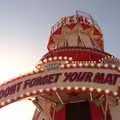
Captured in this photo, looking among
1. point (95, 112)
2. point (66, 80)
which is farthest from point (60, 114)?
point (66, 80)

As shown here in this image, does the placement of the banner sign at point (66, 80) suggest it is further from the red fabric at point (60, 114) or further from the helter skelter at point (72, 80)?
the red fabric at point (60, 114)

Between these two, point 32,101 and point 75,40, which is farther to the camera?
point 75,40

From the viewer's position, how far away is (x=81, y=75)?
19.0 m

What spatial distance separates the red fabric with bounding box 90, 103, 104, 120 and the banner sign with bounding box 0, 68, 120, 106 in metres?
4.57

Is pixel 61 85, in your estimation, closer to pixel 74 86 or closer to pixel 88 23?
pixel 74 86

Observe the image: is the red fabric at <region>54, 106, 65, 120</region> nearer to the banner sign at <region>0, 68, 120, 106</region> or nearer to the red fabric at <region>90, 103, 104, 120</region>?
the red fabric at <region>90, 103, 104, 120</region>

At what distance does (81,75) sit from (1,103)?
4.54 meters

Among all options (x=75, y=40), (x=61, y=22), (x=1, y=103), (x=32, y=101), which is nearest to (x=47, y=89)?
(x=1, y=103)

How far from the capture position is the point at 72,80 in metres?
18.9

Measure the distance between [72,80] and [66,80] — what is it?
12.8 inches

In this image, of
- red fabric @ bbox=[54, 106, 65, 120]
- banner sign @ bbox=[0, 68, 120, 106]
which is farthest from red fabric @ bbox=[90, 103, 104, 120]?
banner sign @ bbox=[0, 68, 120, 106]

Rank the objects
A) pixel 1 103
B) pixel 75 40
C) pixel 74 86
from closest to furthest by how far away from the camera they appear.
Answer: pixel 74 86
pixel 1 103
pixel 75 40

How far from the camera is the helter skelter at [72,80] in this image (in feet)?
61.4

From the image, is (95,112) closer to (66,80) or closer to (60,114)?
(60,114)
